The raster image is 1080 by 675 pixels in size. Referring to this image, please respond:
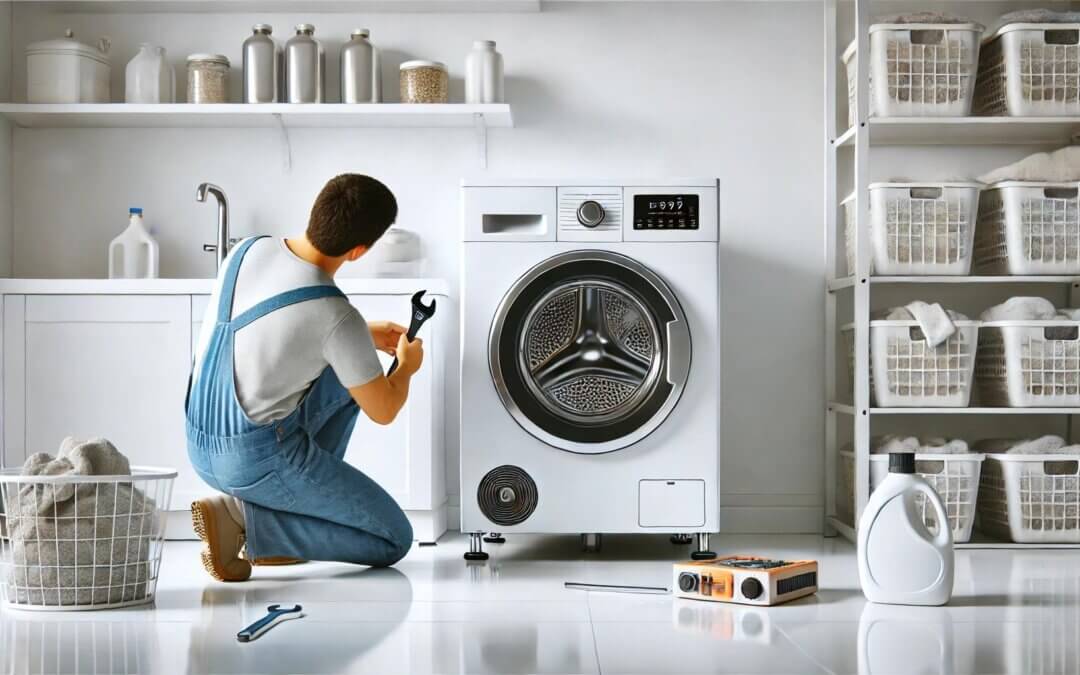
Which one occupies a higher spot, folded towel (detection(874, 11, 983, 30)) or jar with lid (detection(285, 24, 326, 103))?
folded towel (detection(874, 11, 983, 30))

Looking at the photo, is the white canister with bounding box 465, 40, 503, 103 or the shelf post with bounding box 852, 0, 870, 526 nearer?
the shelf post with bounding box 852, 0, 870, 526

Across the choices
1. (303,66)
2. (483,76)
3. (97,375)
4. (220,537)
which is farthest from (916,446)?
(97,375)

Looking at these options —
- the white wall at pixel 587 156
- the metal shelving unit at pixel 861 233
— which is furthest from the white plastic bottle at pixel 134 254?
the metal shelving unit at pixel 861 233

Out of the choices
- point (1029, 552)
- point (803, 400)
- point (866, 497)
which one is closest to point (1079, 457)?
point (1029, 552)

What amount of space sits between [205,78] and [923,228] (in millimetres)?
2279

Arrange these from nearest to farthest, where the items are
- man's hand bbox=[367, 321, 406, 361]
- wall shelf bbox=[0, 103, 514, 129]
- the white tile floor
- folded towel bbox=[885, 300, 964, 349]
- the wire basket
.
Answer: the white tile floor, the wire basket, man's hand bbox=[367, 321, 406, 361], folded towel bbox=[885, 300, 964, 349], wall shelf bbox=[0, 103, 514, 129]

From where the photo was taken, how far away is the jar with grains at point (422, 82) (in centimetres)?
345

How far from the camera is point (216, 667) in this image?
1.73m

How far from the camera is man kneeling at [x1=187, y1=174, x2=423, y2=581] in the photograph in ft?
7.93

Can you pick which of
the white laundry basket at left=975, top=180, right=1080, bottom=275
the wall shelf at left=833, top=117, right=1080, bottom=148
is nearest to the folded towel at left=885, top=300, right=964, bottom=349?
the white laundry basket at left=975, top=180, right=1080, bottom=275

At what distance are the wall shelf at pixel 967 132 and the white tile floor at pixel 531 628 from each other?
133 cm

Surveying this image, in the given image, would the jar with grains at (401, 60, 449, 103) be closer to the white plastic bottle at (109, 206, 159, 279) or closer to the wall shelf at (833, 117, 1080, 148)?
the white plastic bottle at (109, 206, 159, 279)

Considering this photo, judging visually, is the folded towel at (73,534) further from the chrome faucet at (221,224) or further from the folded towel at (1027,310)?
the folded towel at (1027,310)

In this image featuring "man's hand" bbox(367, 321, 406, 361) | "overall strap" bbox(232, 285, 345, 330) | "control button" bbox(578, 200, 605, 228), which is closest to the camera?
"overall strap" bbox(232, 285, 345, 330)
